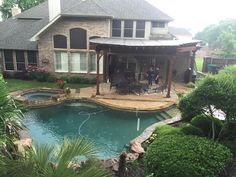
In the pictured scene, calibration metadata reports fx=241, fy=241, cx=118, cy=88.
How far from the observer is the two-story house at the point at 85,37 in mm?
20078

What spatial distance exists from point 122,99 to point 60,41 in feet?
26.8

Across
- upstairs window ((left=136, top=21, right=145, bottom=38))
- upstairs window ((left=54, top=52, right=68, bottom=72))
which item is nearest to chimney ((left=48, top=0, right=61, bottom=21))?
upstairs window ((left=54, top=52, right=68, bottom=72))

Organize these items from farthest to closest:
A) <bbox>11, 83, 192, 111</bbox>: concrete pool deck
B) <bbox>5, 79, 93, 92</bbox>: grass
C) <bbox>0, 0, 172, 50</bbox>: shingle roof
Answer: <bbox>0, 0, 172, 50</bbox>: shingle roof, <bbox>5, 79, 93, 92</bbox>: grass, <bbox>11, 83, 192, 111</bbox>: concrete pool deck

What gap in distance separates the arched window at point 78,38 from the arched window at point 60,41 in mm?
613

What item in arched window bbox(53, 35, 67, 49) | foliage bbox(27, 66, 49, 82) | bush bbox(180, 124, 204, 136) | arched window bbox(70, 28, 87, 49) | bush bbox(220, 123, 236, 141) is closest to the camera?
bush bbox(220, 123, 236, 141)

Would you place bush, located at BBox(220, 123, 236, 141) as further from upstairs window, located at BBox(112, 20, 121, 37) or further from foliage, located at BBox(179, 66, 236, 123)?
upstairs window, located at BBox(112, 20, 121, 37)

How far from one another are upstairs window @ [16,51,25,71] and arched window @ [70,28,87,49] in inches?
192

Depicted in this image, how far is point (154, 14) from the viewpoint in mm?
22141

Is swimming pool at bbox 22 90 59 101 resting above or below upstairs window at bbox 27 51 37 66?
below

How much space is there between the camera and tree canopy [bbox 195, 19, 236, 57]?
35.6 m

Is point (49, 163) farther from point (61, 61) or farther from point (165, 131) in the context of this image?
point (61, 61)

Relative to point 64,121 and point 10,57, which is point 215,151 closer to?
point 64,121

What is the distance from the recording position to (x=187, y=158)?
6.51 meters

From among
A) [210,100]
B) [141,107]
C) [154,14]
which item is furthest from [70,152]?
[154,14]
